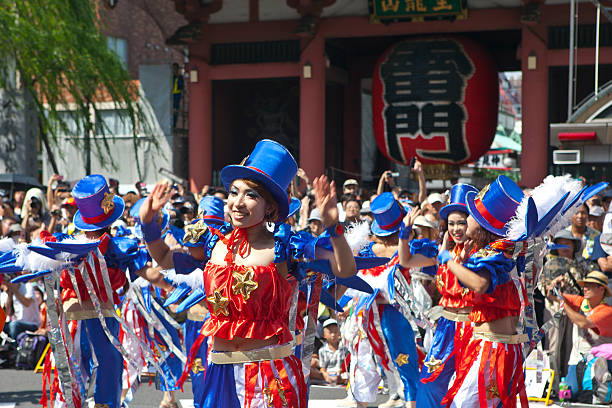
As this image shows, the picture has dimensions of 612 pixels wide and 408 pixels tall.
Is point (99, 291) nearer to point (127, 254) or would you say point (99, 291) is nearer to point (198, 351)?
point (127, 254)

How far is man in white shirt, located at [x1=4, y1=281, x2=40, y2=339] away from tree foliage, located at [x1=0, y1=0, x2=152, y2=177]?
21.5ft

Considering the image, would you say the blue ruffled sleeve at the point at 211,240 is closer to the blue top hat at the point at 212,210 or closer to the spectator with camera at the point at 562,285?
Result: the blue top hat at the point at 212,210

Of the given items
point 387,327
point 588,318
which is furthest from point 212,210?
point 588,318

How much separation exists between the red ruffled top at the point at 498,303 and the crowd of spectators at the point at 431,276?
1.06 meters

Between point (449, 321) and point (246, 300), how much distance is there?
2.25 meters

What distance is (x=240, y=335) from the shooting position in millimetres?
3891

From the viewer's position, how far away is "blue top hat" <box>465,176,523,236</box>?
15.6 ft

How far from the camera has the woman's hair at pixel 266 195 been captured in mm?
3865

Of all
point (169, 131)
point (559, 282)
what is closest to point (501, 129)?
point (169, 131)

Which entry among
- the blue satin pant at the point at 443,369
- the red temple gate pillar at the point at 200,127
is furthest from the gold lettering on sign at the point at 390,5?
the blue satin pant at the point at 443,369

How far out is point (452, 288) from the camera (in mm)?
5473

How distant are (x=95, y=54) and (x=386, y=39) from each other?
682 centimetres

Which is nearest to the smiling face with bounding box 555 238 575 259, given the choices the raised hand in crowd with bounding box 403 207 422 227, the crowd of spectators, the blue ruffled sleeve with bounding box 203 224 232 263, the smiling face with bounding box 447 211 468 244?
the crowd of spectators

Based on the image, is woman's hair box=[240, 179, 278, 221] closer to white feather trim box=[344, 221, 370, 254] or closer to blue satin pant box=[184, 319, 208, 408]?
white feather trim box=[344, 221, 370, 254]
